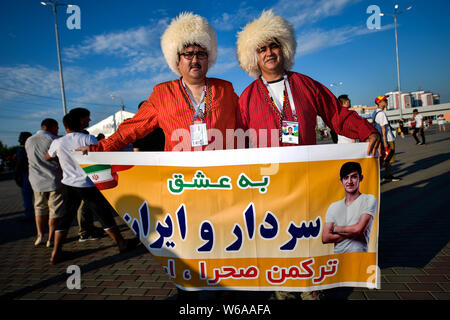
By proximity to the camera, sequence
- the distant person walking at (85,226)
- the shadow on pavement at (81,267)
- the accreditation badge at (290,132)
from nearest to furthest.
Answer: the accreditation badge at (290,132) → the shadow on pavement at (81,267) → the distant person walking at (85,226)

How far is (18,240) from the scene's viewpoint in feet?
14.4

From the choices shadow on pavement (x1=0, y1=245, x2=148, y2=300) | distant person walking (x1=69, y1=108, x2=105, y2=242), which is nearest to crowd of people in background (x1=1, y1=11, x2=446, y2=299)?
shadow on pavement (x1=0, y1=245, x2=148, y2=300)

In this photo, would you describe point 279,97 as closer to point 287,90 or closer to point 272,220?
point 287,90

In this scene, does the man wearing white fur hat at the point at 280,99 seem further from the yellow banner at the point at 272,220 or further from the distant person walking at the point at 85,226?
the distant person walking at the point at 85,226

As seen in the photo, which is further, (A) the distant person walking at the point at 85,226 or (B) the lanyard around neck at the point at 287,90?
(A) the distant person walking at the point at 85,226

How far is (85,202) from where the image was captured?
3.30 metres

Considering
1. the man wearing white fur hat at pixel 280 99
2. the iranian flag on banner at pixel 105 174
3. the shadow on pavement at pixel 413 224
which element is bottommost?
the shadow on pavement at pixel 413 224

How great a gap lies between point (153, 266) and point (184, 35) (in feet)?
8.59

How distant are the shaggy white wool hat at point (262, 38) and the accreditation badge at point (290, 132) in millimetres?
615

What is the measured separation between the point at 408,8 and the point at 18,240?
3169 cm

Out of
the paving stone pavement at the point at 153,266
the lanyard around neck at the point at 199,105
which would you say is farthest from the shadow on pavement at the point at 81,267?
the lanyard around neck at the point at 199,105

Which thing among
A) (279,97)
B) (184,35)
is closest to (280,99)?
(279,97)

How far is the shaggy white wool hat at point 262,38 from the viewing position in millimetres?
2100

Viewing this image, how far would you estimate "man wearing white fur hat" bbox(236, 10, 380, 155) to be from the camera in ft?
6.59
